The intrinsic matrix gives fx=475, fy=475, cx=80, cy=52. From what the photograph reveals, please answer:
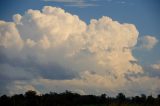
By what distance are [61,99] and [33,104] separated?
429cm

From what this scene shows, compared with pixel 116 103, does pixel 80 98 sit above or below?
above

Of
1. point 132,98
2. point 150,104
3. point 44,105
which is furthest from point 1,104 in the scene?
point 150,104

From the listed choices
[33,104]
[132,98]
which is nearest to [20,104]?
[33,104]

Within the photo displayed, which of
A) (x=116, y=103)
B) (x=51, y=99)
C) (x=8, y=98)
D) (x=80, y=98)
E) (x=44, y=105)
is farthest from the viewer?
(x=80, y=98)

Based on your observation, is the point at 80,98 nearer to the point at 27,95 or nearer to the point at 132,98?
the point at 27,95

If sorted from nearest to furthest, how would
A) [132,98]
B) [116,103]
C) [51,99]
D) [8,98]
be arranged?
[116,103] → [132,98] → [51,99] → [8,98]

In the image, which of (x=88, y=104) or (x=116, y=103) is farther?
(x=88, y=104)

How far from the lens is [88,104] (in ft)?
205

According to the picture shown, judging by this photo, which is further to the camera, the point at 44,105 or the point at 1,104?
the point at 1,104

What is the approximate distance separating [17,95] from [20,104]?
15.0 metres

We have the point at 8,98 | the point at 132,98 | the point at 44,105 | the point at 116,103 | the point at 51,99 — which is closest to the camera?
the point at 116,103

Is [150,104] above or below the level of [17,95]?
below

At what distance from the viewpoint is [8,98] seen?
208ft

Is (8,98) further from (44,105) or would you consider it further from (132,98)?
(132,98)
